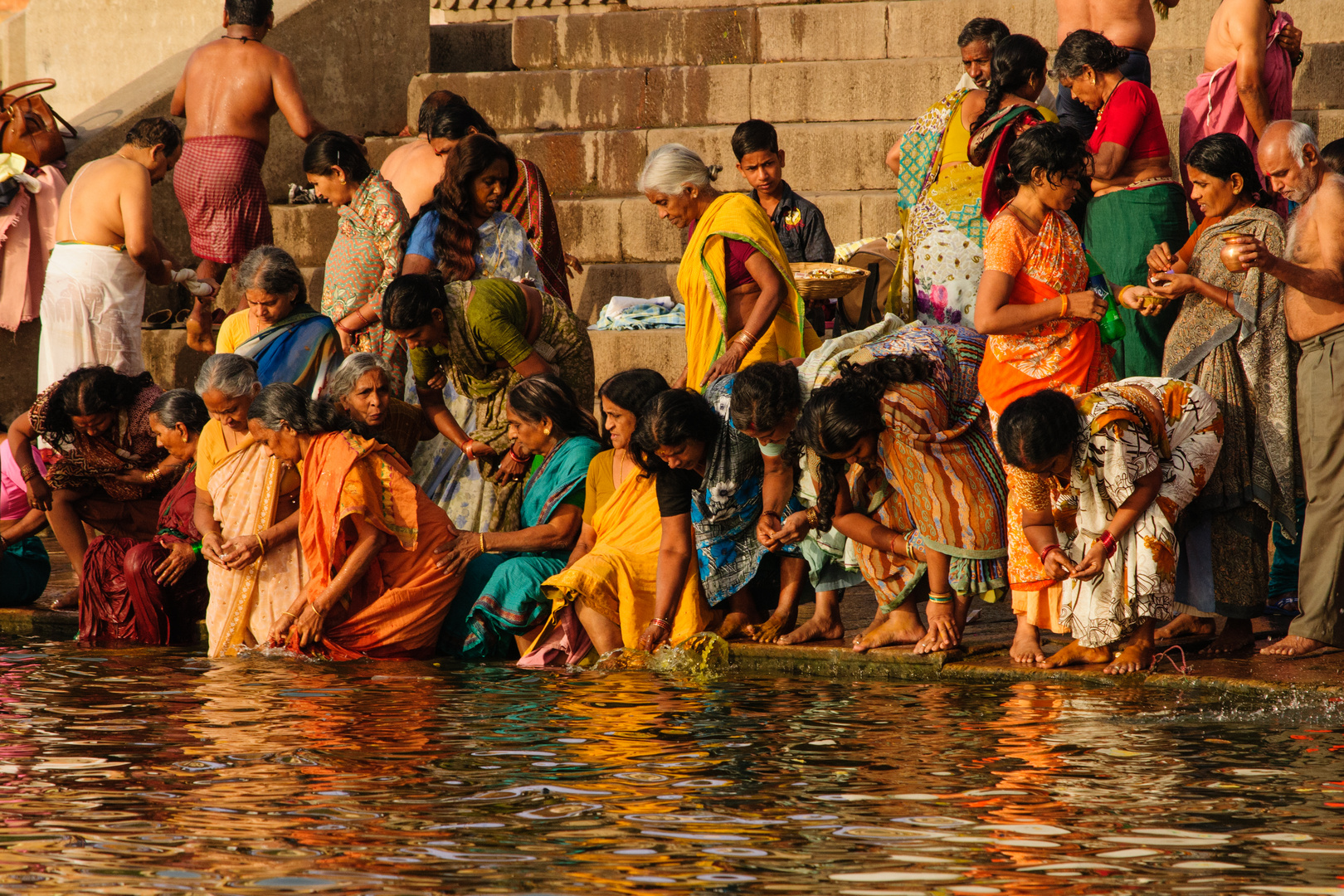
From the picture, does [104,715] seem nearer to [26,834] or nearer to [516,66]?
[26,834]

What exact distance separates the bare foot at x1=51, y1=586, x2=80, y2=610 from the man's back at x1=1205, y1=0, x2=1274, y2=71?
5660mm

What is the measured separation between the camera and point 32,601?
26.9 feet

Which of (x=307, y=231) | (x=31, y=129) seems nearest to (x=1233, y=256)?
(x=307, y=231)

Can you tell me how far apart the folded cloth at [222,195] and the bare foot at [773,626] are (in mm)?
4130

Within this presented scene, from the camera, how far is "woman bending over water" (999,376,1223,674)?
5844 mm

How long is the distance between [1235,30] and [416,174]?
3976 millimetres

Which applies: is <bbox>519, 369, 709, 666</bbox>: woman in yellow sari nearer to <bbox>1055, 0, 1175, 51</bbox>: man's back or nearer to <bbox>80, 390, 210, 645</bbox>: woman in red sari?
<bbox>80, 390, 210, 645</bbox>: woman in red sari

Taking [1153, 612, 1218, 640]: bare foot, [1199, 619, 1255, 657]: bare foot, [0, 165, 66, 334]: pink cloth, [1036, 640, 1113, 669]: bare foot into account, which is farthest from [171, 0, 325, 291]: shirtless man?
[1199, 619, 1255, 657]: bare foot

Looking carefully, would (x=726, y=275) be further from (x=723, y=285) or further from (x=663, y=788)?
(x=663, y=788)

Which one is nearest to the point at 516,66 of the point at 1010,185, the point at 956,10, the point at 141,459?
the point at 956,10

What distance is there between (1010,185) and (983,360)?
820mm

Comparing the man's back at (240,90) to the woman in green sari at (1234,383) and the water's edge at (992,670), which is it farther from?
the woman in green sari at (1234,383)

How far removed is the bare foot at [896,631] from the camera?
6.45 metres

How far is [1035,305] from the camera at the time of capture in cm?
608
